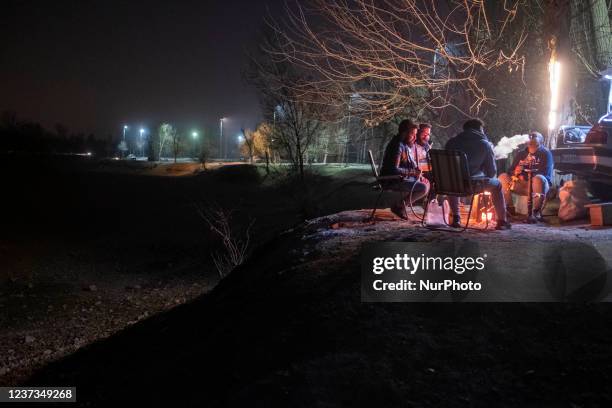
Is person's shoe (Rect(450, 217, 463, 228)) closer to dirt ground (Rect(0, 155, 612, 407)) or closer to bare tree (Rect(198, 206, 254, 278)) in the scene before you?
dirt ground (Rect(0, 155, 612, 407))

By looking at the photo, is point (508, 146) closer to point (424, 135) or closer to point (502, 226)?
point (424, 135)

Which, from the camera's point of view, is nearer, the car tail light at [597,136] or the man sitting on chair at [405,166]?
the man sitting on chair at [405,166]

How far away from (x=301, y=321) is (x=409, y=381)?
3.87 feet

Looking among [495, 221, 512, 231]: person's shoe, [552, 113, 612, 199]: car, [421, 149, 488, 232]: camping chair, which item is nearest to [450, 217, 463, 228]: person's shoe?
[421, 149, 488, 232]: camping chair

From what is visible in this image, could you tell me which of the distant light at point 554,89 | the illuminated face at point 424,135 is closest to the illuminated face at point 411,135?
the illuminated face at point 424,135

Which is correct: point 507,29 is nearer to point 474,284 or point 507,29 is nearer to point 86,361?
point 474,284

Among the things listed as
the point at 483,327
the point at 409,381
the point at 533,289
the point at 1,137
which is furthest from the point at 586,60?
the point at 1,137

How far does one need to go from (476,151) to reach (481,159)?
0.13m

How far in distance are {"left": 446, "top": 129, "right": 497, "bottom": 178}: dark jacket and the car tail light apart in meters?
2.59

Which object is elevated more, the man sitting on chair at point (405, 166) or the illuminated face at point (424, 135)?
the illuminated face at point (424, 135)

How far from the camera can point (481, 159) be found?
273 inches

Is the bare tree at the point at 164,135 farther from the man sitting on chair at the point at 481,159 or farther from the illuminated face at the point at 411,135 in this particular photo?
→ the man sitting on chair at the point at 481,159

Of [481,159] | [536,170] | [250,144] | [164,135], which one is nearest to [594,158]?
Result: [536,170]

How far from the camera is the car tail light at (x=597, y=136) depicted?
27.0 ft
